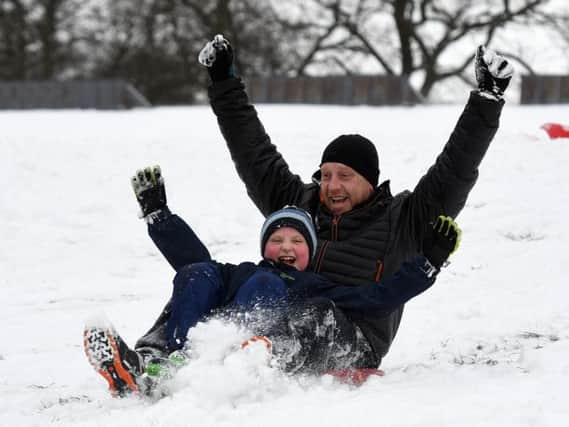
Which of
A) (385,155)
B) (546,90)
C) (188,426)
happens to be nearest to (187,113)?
(385,155)

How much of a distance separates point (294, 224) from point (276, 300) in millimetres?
496

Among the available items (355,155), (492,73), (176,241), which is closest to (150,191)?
(176,241)

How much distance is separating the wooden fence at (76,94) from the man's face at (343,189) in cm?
1094

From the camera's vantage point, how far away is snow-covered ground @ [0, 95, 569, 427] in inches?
107

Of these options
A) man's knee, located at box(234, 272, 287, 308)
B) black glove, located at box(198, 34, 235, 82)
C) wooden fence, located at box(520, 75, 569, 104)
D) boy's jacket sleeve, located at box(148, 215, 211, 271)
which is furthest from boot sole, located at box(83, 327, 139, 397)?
wooden fence, located at box(520, 75, 569, 104)

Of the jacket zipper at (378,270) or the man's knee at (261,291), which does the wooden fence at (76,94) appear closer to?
the jacket zipper at (378,270)

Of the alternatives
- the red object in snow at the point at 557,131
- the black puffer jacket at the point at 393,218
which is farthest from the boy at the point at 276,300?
the red object in snow at the point at 557,131

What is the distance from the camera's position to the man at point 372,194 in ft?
11.7

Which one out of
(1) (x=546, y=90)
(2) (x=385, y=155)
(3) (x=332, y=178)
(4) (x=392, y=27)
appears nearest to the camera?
(3) (x=332, y=178)

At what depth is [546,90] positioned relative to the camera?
13.3 meters

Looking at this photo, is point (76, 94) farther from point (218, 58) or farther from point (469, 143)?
point (469, 143)

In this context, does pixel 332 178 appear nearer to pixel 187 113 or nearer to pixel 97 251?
pixel 97 251

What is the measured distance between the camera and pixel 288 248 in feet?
11.3

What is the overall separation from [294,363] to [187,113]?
1117 centimetres
